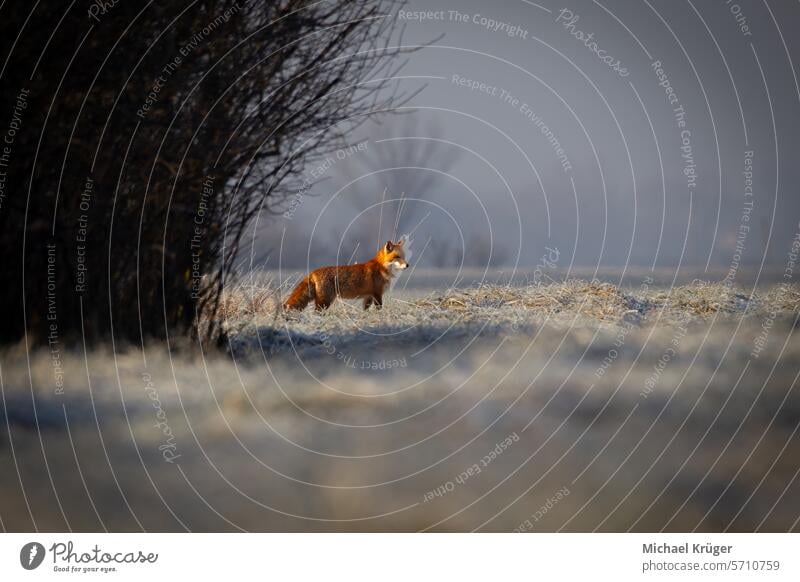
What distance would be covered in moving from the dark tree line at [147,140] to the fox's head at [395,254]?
78 centimetres

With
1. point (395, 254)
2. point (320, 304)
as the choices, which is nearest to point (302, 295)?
point (320, 304)

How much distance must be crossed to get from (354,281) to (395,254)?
338 millimetres

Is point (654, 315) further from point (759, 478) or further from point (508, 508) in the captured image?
point (508, 508)

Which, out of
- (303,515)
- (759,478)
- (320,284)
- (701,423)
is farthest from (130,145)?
(759,478)

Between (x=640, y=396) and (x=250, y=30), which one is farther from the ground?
(x=250, y=30)

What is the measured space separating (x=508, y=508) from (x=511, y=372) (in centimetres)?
82

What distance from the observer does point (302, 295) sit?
6273mm

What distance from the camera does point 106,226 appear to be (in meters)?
5.89
